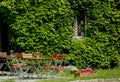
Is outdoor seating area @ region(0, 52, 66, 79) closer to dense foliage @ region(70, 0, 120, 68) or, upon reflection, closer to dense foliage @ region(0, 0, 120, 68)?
dense foliage @ region(0, 0, 120, 68)

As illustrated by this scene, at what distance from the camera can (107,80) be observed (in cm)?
1702

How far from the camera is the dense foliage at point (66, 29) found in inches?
800

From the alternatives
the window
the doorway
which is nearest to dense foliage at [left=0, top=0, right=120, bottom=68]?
the window

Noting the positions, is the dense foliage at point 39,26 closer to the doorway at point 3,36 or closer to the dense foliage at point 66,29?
the dense foliage at point 66,29

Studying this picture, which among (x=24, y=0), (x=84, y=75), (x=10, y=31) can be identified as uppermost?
(x=24, y=0)

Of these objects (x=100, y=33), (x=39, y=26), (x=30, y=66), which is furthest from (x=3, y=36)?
(x=30, y=66)

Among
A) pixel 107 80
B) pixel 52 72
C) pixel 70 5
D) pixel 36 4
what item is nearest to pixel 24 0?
pixel 36 4

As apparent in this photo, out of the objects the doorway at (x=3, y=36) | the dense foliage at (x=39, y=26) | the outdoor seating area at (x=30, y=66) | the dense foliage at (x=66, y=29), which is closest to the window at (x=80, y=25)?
the dense foliage at (x=66, y=29)

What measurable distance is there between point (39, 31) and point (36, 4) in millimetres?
1218

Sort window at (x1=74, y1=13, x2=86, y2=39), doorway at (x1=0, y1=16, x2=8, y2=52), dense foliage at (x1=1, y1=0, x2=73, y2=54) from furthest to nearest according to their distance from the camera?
doorway at (x1=0, y1=16, x2=8, y2=52)
window at (x1=74, y1=13, x2=86, y2=39)
dense foliage at (x1=1, y1=0, x2=73, y2=54)

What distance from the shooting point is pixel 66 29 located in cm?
2083

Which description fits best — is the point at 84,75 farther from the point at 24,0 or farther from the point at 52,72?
the point at 24,0

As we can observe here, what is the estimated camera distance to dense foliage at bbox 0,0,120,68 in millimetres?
20312

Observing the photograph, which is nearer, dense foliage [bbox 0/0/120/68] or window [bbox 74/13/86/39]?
dense foliage [bbox 0/0/120/68]
